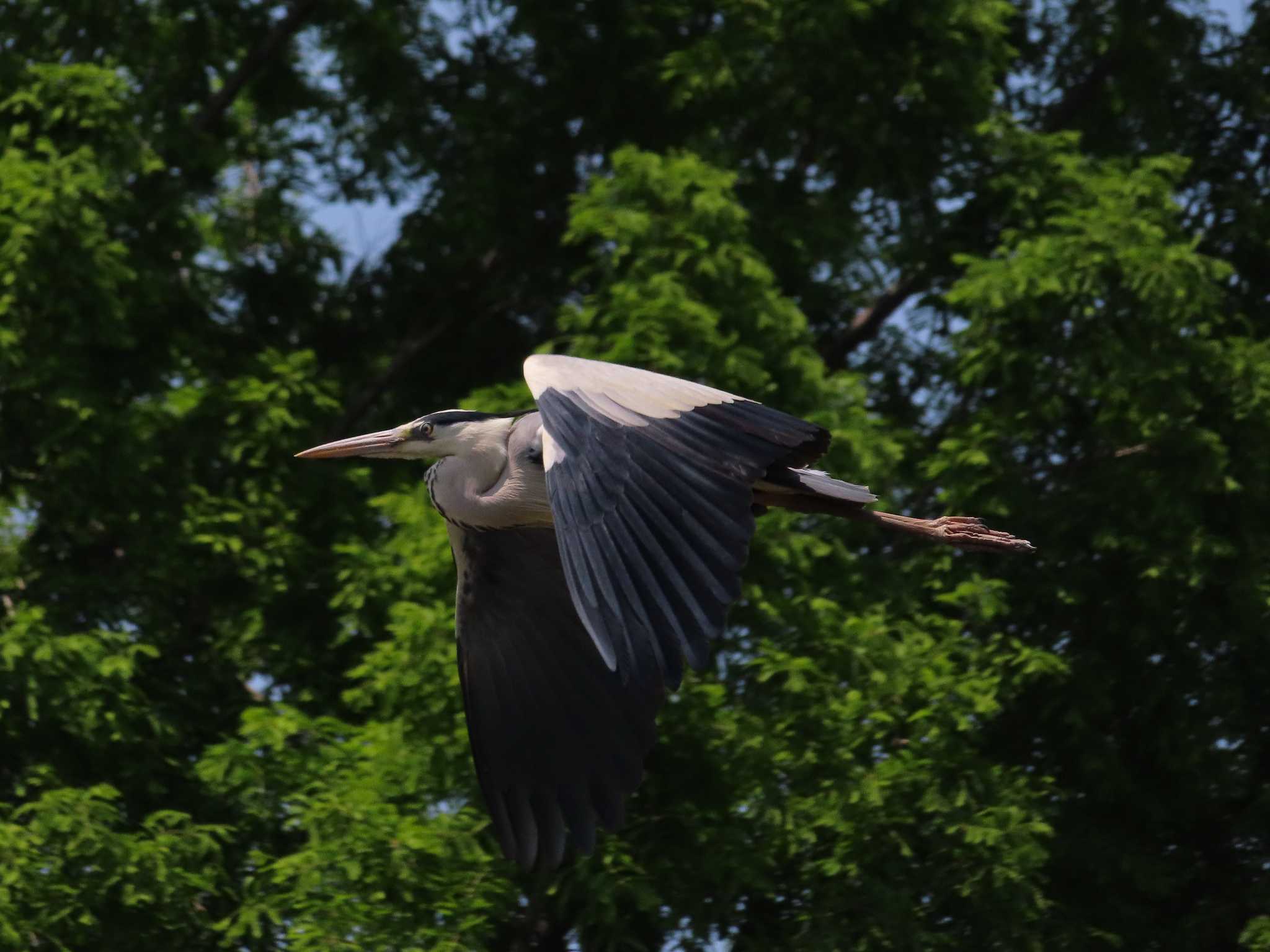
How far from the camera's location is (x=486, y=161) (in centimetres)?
1182

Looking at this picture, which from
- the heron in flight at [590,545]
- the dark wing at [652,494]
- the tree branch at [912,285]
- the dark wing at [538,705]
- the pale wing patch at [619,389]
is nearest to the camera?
the dark wing at [652,494]

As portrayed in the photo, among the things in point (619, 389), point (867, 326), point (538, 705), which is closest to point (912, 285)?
point (867, 326)

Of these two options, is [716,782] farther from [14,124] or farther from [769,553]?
[14,124]

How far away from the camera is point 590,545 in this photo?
19.5 ft

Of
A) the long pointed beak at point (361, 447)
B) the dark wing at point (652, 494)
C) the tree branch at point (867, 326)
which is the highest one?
the tree branch at point (867, 326)

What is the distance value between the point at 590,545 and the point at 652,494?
0.93 feet

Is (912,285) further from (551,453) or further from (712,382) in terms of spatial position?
(551,453)

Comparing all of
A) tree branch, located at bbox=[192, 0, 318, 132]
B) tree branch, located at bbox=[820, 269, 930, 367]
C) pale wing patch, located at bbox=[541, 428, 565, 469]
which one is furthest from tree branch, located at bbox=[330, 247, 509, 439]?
pale wing patch, located at bbox=[541, 428, 565, 469]

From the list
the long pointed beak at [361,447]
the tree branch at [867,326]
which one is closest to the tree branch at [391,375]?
the tree branch at [867,326]

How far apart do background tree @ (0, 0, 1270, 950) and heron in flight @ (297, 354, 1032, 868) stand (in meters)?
1.28

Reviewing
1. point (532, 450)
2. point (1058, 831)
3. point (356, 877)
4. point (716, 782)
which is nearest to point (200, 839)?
point (356, 877)

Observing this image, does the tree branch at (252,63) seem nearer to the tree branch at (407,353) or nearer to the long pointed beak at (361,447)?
the tree branch at (407,353)

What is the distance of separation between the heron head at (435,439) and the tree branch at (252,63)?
14.9 feet

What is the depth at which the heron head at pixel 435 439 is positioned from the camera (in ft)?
24.0
